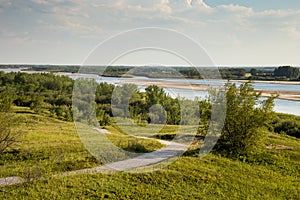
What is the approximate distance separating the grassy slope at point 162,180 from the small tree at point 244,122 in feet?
5.27

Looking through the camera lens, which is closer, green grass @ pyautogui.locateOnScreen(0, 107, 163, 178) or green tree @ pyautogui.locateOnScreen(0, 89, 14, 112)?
green grass @ pyautogui.locateOnScreen(0, 107, 163, 178)

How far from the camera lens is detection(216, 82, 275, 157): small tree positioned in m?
17.7

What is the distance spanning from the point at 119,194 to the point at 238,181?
209 inches

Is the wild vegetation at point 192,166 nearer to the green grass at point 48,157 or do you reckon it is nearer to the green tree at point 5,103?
the green grass at point 48,157

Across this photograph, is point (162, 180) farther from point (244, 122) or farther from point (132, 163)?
point (244, 122)

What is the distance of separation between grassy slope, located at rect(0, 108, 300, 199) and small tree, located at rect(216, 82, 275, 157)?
5.27ft

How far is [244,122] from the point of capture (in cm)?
1795

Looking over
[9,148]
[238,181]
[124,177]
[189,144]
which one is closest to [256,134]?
[189,144]

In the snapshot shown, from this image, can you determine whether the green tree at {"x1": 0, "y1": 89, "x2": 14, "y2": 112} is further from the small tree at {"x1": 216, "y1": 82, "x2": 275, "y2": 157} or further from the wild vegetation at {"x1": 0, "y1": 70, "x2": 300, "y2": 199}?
the small tree at {"x1": 216, "y1": 82, "x2": 275, "y2": 157}

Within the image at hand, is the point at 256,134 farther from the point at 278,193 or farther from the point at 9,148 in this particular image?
the point at 9,148

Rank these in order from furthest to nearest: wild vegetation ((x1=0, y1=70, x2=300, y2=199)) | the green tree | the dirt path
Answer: the green tree < the dirt path < wild vegetation ((x1=0, y1=70, x2=300, y2=199))

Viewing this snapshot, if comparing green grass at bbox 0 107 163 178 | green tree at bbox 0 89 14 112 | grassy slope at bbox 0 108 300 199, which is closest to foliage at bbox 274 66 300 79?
green tree at bbox 0 89 14 112

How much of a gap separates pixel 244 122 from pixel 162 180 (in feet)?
27.6

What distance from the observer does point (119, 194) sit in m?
9.98
